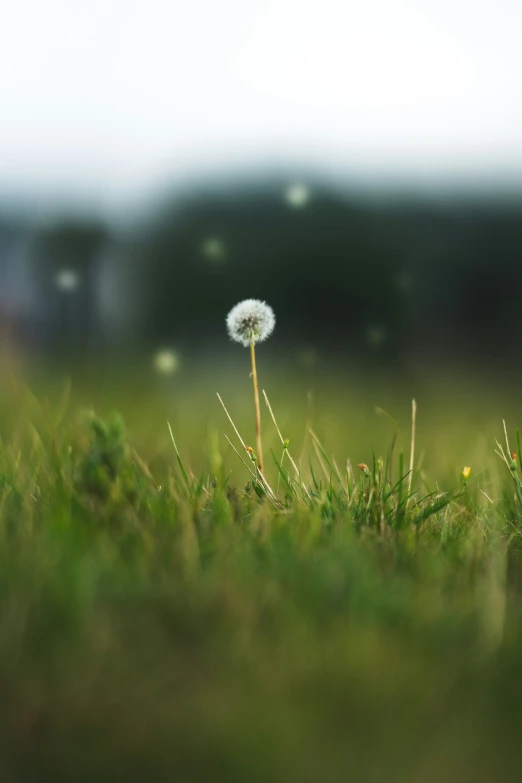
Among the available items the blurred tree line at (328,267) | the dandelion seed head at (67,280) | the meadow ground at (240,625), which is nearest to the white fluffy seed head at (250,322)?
the meadow ground at (240,625)

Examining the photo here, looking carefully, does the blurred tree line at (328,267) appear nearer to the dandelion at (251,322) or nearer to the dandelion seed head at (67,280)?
the dandelion seed head at (67,280)

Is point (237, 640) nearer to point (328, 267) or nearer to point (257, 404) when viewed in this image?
point (257, 404)

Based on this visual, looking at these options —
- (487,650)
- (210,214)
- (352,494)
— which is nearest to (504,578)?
(487,650)

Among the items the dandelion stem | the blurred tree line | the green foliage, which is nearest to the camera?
the green foliage

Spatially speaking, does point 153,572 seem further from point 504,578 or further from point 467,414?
point 467,414

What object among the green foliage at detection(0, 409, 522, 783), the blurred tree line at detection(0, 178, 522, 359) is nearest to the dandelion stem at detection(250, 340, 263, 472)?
the green foliage at detection(0, 409, 522, 783)

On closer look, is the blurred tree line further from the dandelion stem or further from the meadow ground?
the meadow ground

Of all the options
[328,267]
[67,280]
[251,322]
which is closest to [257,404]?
[251,322]
